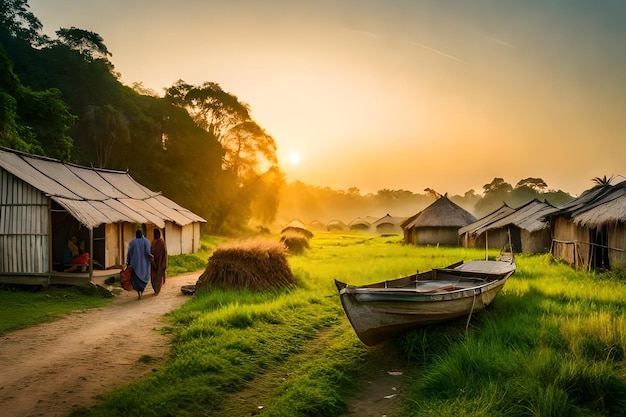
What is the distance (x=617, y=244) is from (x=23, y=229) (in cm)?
1932

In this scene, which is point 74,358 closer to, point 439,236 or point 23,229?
point 23,229

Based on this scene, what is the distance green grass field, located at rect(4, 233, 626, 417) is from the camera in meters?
5.22

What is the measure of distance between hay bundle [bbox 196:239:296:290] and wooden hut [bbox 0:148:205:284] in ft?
12.7

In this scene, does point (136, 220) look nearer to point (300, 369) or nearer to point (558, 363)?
point (300, 369)

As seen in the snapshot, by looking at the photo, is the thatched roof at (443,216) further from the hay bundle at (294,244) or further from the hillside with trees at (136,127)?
the hillside with trees at (136,127)

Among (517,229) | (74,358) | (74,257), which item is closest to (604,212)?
(517,229)

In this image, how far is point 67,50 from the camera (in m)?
34.7

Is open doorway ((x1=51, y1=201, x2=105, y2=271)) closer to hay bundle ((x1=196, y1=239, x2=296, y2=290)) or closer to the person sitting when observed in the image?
the person sitting

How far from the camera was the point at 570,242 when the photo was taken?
60.1 ft

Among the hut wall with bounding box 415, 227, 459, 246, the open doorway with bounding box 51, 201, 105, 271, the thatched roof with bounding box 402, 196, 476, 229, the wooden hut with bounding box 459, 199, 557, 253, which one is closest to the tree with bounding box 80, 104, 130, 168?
the open doorway with bounding box 51, 201, 105, 271

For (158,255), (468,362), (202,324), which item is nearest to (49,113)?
(158,255)

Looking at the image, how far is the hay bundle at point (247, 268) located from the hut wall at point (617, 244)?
10.9 metres

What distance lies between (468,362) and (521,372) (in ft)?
2.40

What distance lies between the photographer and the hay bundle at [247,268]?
40.8 feet
